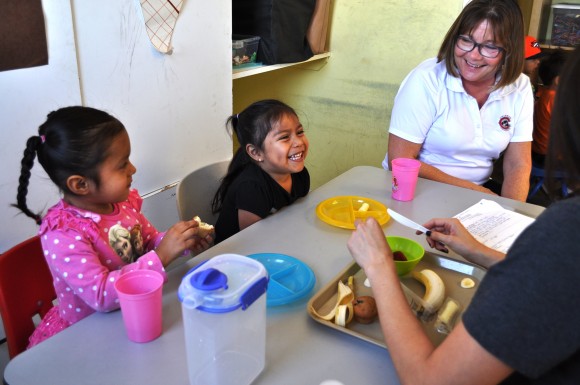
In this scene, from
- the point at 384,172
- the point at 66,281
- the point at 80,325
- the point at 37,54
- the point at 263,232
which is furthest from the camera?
the point at 384,172

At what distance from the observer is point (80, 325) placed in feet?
3.15

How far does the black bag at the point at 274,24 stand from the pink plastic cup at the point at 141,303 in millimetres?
1927

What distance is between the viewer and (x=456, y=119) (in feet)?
6.42

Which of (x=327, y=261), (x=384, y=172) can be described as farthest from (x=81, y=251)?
(x=384, y=172)

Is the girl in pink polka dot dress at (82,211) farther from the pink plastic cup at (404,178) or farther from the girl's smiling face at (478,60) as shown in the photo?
the girl's smiling face at (478,60)

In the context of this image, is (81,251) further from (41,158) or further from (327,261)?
(327,261)

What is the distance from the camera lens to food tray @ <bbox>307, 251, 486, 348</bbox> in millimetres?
961

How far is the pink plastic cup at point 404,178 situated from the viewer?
5.13 ft

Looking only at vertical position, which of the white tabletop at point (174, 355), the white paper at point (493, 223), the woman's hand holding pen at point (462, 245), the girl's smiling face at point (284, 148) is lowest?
the white paper at point (493, 223)

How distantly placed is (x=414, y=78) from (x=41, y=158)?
1.41m

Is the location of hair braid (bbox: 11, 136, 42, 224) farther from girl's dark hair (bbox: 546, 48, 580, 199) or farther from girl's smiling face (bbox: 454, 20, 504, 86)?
girl's smiling face (bbox: 454, 20, 504, 86)

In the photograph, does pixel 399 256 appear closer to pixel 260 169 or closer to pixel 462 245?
pixel 462 245

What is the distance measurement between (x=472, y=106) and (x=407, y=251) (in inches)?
37.1

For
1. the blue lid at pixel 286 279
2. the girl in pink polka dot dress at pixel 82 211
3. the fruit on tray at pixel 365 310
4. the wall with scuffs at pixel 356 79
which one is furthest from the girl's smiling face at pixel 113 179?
the wall with scuffs at pixel 356 79
